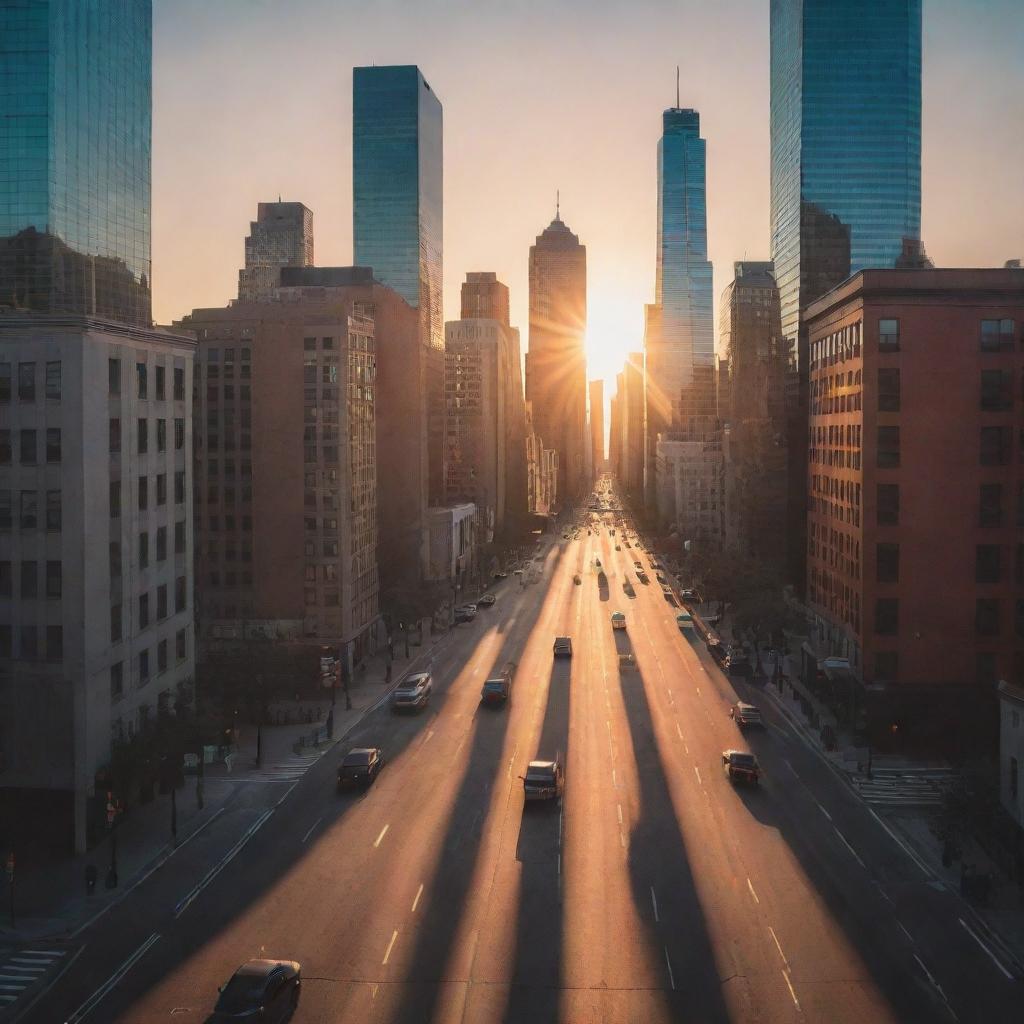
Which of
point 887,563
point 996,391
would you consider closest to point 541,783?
point 887,563

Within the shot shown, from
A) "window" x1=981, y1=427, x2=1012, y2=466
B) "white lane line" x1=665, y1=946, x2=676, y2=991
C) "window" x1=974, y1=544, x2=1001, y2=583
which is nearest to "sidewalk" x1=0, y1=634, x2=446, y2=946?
"white lane line" x1=665, y1=946, x2=676, y2=991

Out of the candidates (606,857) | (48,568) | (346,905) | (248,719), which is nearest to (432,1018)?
(346,905)

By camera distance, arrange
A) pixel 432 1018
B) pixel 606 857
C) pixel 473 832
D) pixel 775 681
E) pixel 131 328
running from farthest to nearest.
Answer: pixel 775 681
pixel 131 328
pixel 473 832
pixel 606 857
pixel 432 1018

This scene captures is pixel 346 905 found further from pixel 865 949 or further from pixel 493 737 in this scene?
pixel 493 737

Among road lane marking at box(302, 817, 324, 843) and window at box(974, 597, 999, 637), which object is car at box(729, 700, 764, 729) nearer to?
window at box(974, 597, 999, 637)

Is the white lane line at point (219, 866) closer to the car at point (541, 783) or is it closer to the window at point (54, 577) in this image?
the car at point (541, 783)

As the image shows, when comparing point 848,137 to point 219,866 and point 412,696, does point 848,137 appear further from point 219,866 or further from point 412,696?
point 219,866

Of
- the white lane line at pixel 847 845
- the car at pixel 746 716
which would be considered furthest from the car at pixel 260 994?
the car at pixel 746 716
